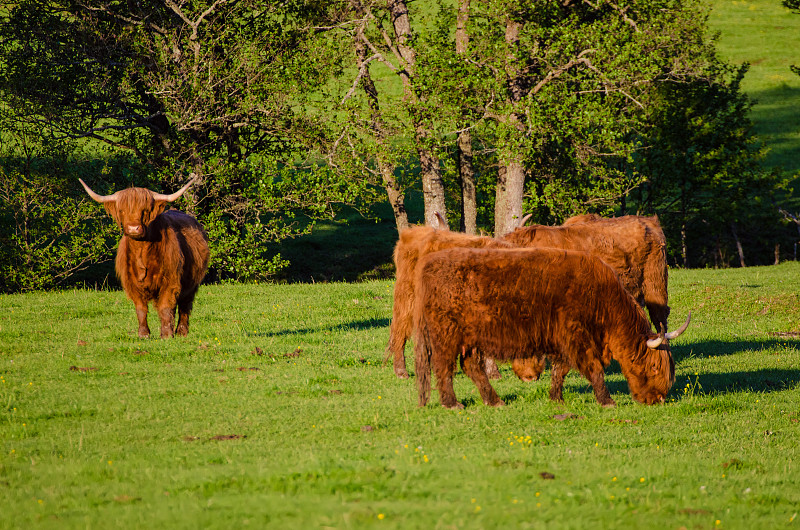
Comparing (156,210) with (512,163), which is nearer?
(156,210)

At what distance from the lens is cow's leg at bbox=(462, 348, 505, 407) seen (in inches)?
357

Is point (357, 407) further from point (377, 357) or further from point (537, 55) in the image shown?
point (537, 55)

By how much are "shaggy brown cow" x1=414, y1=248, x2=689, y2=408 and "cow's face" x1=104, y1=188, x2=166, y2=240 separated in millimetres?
5702

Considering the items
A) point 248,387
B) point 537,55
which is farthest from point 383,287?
point 248,387

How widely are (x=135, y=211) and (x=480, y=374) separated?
259 inches

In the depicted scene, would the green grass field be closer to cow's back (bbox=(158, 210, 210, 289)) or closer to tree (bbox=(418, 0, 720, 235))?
tree (bbox=(418, 0, 720, 235))

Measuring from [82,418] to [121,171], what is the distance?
16898mm

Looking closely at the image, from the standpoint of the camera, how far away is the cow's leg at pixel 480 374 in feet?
29.7

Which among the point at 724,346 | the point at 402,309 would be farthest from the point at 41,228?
the point at 724,346

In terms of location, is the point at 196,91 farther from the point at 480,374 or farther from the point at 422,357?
the point at 480,374

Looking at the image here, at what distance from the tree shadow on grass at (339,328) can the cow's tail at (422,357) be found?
241 inches

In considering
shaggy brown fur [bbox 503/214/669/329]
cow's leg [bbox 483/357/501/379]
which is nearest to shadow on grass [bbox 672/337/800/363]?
shaggy brown fur [bbox 503/214/669/329]

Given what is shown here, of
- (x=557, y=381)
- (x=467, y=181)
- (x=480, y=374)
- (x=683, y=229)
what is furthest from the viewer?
(x=683, y=229)

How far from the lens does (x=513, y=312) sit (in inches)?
346
